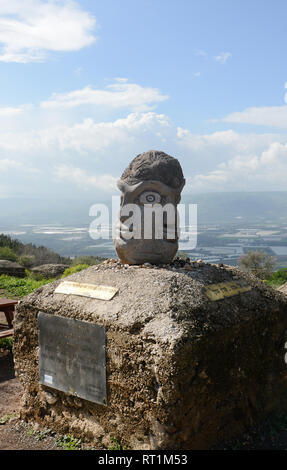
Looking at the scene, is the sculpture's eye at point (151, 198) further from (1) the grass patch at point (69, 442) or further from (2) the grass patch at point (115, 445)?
(1) the grass patch at point (69, 442)

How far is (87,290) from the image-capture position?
14.6ft

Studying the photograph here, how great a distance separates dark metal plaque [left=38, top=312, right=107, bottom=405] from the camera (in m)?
4.05

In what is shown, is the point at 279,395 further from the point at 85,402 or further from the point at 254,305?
the point at 85,402

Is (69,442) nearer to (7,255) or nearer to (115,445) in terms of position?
(115,445)

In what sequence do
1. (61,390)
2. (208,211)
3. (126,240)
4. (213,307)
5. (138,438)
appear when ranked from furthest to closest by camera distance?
1. (208,211)
2. (126,240)
3. (61,390)
4. (213,307)
5. (138,438)

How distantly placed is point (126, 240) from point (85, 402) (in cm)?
170

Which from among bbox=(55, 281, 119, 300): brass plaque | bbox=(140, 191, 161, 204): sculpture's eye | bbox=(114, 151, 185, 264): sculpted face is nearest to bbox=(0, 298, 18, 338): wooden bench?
bbox=(55, 281, 119, 300): brass plaque

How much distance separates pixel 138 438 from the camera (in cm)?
375

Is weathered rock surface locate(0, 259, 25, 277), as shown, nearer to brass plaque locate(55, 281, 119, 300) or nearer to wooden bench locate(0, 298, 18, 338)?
wooden bench locate(0, 298, 18, 338)

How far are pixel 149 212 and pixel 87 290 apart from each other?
1.10 m

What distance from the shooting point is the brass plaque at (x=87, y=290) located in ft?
14.0

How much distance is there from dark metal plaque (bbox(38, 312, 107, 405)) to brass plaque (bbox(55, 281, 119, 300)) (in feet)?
0.93
